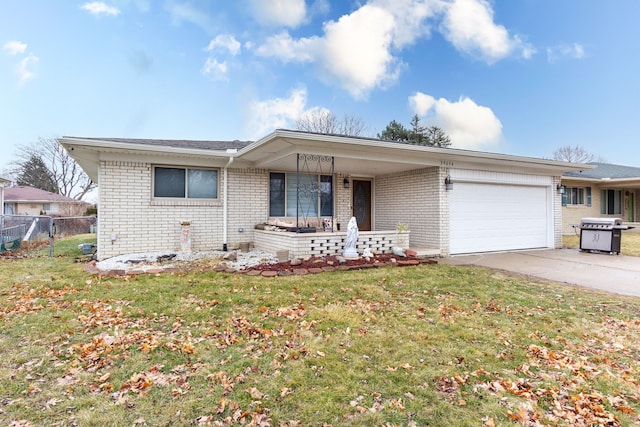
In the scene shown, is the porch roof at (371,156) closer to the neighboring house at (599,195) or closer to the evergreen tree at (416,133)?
the neighboring house at (599,195)

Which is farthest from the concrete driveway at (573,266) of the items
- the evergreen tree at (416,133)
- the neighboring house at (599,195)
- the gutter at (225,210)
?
the evergreen tree at (416,133)

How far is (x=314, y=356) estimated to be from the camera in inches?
117

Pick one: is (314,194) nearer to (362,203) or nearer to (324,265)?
(362,203)

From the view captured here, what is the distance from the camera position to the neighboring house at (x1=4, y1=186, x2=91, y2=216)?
24112 millimetres

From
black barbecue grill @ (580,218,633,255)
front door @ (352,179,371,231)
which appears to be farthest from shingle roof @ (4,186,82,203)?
black barbecue grill @ (580,218,633,255)

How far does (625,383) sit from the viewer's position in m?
2.55

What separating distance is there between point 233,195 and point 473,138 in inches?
896

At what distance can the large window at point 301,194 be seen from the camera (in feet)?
31.8

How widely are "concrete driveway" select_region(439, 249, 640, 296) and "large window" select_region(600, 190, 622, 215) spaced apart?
1102cm

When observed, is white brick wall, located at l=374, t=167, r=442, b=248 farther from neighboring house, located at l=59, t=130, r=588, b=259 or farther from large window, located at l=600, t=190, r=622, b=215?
large window, located at l=600, t=190, r=622, b=215

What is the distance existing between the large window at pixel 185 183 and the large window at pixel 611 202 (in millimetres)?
20748

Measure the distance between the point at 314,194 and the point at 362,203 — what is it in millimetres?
2084

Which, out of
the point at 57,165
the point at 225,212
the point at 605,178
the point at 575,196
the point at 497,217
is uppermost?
the point at 57,165

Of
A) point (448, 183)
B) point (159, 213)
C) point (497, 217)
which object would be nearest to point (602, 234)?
point (497, 217)
